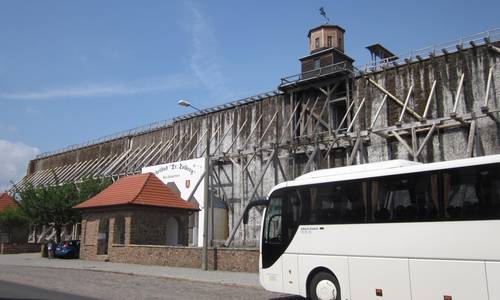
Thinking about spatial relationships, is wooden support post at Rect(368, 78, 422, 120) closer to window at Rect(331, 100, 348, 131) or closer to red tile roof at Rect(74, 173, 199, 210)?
window at Rect(331, 100, 348, 131)

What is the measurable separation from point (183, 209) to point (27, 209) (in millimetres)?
15354

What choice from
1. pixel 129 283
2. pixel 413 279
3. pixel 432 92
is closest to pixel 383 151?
pixel 432 92

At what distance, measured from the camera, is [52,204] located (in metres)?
37.0

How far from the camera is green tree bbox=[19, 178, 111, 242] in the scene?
120ft

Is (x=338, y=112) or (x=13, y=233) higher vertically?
(x=338, y=112)

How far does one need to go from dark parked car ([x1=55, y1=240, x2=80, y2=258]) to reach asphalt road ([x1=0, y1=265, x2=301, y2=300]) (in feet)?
44.3

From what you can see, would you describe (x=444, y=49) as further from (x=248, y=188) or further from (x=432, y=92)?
(x=248, y=188)

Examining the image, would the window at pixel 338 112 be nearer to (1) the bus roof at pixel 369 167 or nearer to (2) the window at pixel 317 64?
(2) the window at pixel 317 64

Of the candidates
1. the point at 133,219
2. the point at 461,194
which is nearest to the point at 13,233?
the point at 133,219

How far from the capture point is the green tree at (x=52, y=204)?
36.7 m

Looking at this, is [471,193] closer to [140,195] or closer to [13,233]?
[140,195]

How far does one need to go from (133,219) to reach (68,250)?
8.02m

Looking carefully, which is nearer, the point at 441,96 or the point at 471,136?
the point at 471,136

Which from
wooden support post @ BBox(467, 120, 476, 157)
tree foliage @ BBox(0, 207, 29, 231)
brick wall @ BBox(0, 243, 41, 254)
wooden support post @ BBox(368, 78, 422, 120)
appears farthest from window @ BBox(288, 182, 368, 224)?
tree foliage @ BBox(0, 207, 29, 231)
